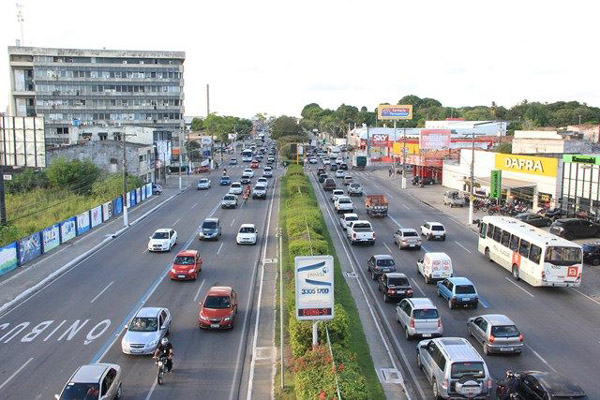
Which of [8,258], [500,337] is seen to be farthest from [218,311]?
[8,258]

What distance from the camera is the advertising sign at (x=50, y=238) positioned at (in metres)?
40.2

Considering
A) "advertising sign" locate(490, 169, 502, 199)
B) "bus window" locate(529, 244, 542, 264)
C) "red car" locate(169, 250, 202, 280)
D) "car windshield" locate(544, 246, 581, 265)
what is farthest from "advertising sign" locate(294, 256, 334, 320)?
"advertising sign" locate(490, 169, 502, 199)

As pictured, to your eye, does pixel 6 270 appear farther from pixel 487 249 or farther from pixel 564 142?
pixel 564 142

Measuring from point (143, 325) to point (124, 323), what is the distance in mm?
3425

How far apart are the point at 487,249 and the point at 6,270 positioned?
95.5 ft

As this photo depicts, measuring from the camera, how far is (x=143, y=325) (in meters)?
22.4

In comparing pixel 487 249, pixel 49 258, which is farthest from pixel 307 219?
pixel 49 258

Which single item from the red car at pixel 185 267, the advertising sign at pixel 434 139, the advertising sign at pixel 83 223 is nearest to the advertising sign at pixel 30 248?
the advertising sign at pixel 83 223

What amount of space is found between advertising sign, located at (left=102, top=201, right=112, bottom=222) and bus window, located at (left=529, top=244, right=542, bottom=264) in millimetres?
36953

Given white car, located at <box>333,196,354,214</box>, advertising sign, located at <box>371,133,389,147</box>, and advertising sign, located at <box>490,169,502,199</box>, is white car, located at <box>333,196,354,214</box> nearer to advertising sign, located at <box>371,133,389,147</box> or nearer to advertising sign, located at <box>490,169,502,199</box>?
advertising sign, located at <box>490,169,502,199</box>

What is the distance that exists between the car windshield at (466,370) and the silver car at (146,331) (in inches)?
422

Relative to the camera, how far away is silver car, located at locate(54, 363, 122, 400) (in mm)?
16547

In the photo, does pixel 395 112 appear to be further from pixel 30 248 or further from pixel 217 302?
pixel 217 302

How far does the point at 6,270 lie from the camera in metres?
34.8
